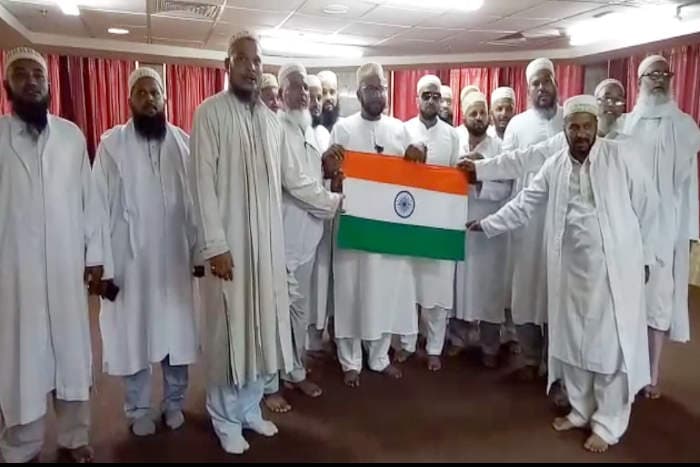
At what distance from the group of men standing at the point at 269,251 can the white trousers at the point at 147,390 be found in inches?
0.4

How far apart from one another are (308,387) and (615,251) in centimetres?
187

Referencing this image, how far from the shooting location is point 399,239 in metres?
3.83

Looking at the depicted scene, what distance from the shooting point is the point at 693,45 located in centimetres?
729

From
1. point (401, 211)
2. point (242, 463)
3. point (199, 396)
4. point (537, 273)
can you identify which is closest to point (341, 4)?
point (401, 211)

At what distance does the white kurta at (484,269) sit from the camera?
13.8 feet

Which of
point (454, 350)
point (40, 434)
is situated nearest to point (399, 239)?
point (454, 350)

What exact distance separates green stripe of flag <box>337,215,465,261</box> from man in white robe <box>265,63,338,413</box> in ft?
0.58

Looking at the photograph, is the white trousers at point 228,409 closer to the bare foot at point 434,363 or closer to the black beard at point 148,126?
the black beard at point 148,126

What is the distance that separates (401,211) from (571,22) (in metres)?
4.21

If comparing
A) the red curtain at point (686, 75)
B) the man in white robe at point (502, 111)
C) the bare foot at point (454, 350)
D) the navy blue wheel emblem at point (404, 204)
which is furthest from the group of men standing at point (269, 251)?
the red curtain at point (686, 75)

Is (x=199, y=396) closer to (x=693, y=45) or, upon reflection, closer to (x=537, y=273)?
(x=537, y=273)

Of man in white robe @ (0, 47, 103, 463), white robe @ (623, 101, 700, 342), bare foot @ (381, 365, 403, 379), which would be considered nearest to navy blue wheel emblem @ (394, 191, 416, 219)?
bare foot @ (381, 365, 403, 379)

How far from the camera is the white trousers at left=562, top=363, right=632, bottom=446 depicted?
10.0 ft

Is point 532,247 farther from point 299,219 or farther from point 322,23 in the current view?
point 322,23
